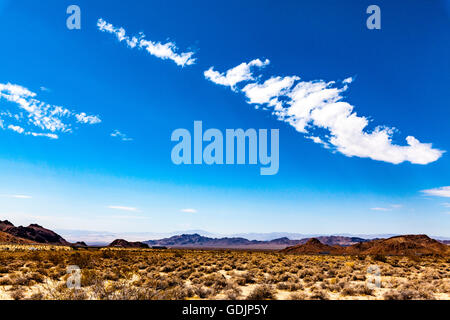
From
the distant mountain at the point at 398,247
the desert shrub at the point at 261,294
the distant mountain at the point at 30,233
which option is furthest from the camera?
the distant mountain at the point at 30,233

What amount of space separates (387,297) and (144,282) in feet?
36.2

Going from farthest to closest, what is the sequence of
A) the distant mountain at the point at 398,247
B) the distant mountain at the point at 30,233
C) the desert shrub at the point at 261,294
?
the distant mountain at the point at 30,233 < the distant mountain at the point at 398,247 < the desert shrub at the point at 261,294

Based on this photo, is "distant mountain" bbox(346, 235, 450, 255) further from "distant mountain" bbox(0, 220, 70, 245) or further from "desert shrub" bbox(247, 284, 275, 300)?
"distant mountain" bbox(0, 220, 70, 245)

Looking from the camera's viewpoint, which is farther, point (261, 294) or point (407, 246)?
point (407, 246)

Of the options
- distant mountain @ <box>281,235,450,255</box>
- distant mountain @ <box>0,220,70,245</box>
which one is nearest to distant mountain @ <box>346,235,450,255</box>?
distant mountain @ <box>281,235,450,255</box>

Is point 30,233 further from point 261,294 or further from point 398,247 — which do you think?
point 261,294

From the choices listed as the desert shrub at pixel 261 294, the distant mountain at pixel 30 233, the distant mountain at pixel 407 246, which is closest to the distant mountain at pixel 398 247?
the distant mountain at pixel 407 246

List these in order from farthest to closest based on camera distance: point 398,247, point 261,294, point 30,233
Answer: point 30,233, point 398,247, point 261,294

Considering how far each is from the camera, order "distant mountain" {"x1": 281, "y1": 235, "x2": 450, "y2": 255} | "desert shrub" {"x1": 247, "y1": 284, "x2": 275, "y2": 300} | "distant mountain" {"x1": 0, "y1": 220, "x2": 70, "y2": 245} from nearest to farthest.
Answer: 1. "desert shrub" {"x1": 247, "y1": 284, "x2": 275, "y2": 300}
2. "distant mountain" {"x1": 281, "y1": 235, "x2": 450, "y2": 255}
3. "distant mountain" {"x1": 0, "y1": 220, "x2": 70, "y2": 245}

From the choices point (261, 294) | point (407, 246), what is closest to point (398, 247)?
point (407, 246)

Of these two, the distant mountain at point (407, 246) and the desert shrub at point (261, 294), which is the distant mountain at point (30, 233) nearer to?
the distant mountain at point (407, 246)

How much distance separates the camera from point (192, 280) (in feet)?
53.0
